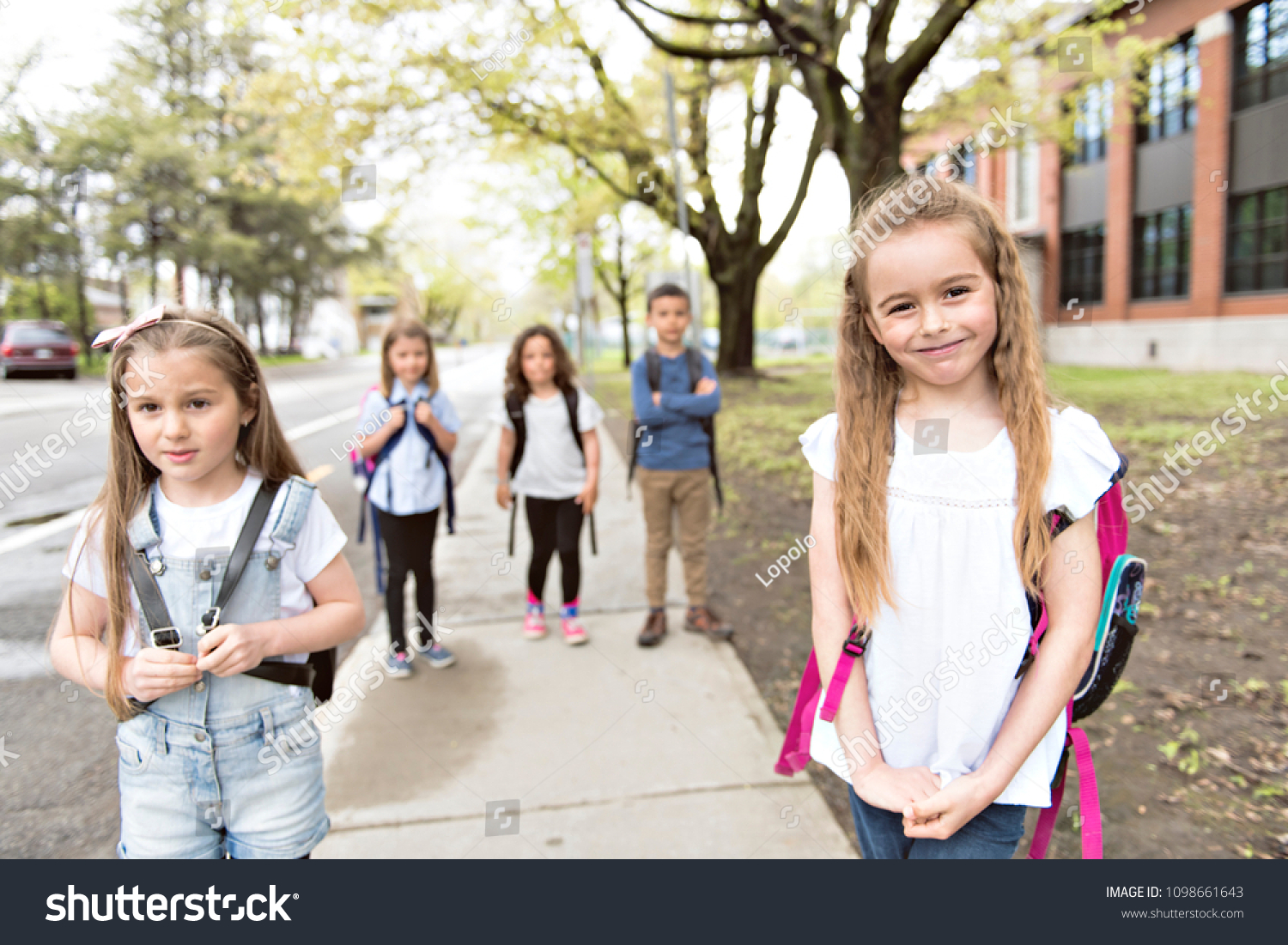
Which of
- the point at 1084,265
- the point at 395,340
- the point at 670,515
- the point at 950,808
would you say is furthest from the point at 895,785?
the point at 1084,265

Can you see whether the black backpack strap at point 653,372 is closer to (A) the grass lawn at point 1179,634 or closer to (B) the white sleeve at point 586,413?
(B) the white sleeve at point 586,413

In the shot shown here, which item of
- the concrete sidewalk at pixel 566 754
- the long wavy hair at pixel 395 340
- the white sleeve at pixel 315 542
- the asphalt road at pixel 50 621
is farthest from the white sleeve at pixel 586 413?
the white sleeve at pixel 315 542

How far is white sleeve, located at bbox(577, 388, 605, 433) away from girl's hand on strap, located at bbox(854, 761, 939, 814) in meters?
2.96

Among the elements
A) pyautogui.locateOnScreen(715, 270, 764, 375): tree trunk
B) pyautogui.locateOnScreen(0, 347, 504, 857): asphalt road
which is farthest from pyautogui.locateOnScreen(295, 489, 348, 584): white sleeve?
pyautogui.locateOnScreen(715, 270, 764, 375): tree trunk

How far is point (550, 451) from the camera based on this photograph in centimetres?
426

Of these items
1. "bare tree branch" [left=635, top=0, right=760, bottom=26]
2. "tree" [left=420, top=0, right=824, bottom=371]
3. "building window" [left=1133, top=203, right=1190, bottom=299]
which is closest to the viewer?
"bare tree branch" [left=635, top=0, right=760, bottom=26]

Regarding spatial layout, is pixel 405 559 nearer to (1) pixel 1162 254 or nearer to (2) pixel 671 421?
(2) pixel 671 421

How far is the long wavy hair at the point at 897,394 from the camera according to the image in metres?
1.36

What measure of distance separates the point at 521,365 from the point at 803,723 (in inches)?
120

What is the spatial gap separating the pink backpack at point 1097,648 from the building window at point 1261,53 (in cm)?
1905

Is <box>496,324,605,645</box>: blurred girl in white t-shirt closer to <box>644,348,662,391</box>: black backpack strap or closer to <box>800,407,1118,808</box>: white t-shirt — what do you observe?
<box>644,348,662,391</box>: black backpack strap

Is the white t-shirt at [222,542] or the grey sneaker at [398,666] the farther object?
the grey sneaker at [398,666]

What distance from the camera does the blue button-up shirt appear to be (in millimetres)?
3941
